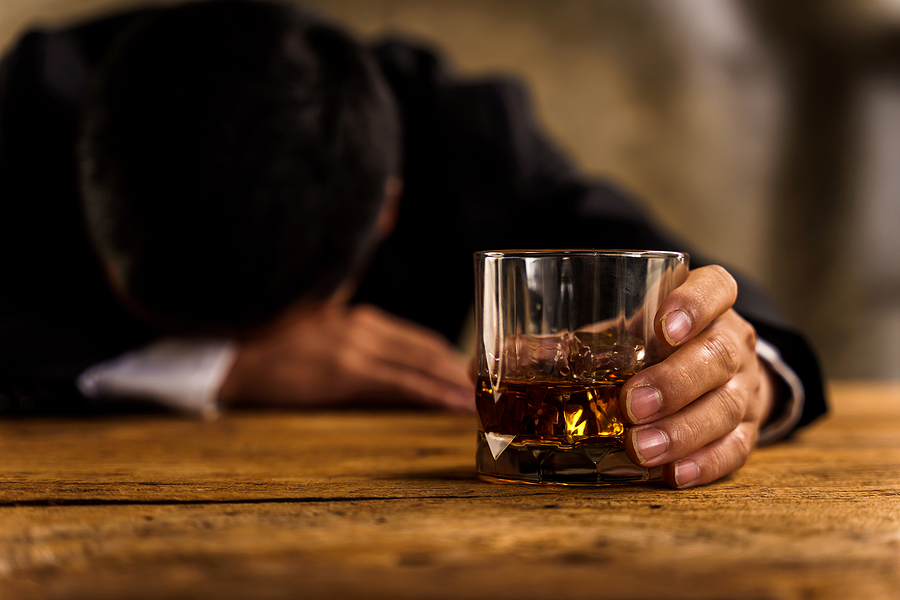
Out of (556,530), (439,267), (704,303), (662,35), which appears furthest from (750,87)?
(556,530)

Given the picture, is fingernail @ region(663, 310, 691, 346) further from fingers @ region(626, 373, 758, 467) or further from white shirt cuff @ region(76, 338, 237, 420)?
white shirt cuff @ region(76, 338, 237, 420)

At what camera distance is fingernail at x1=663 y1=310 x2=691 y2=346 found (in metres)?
0.44

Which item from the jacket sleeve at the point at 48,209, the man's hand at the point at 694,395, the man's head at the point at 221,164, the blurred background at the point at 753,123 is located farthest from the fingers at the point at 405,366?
the blurred background at the point at 753,123

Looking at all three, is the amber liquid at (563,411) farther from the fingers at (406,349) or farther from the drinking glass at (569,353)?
the fingers at (406,349)

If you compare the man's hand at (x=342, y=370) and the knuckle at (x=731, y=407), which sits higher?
the knuckle at (x=731, y=407)

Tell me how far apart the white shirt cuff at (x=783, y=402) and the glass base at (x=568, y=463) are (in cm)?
30

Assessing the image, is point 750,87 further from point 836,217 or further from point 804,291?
point 804,291

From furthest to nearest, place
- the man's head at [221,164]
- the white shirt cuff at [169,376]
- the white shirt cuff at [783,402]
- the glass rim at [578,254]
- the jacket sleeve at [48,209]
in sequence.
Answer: the jacket sleeve at [48,209], the white shirt cuff at [169,376], the man's head at [221,164], the white shirt cuff at [783,402], the glass rim at [578,254]

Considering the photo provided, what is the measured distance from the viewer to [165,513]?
0.38 metres

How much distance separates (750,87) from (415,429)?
2.29m

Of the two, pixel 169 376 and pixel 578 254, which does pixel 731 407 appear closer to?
pixel 578 254

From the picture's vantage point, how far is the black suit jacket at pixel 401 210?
1.08m

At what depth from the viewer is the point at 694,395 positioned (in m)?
0.47

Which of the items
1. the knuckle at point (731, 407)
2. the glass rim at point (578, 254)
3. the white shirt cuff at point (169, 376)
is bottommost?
the white shirt cuff at point (169, 376)
